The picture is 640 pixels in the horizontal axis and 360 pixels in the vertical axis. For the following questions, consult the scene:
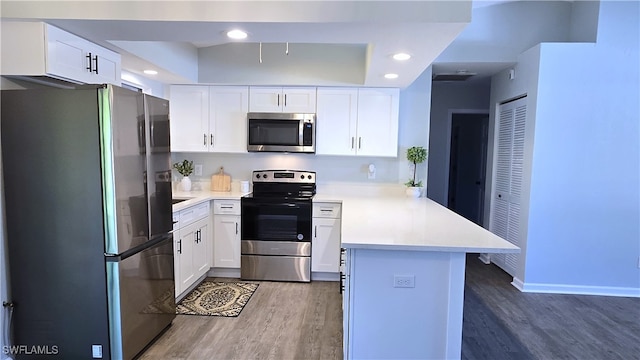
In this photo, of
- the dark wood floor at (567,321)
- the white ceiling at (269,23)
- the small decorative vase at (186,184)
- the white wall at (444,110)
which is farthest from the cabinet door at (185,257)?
the white wall at (444,110)

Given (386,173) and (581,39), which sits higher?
(581,39)

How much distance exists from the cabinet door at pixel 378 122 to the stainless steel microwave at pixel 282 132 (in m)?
0.53

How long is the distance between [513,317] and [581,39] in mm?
2784

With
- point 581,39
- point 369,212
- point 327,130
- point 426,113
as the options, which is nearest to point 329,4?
point 369,212

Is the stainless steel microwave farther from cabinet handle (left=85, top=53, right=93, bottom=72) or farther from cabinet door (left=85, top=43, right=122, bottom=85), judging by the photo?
cabinet handle (left=85, top=53, right=93, bottom=72)

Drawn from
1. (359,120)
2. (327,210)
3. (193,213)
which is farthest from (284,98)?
(193,213)

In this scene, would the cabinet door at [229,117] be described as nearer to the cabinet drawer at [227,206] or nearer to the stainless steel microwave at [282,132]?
the stainless steel microwave at [282,132]

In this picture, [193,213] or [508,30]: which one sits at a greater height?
[508,30]

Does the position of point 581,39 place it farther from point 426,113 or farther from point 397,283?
point 397,283

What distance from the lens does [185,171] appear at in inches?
162

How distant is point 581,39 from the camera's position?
139 inches

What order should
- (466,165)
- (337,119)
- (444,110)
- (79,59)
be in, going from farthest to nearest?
(466,165), (444,110), (337,119), (79,59)

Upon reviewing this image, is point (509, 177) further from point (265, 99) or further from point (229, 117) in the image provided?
point (229, 117)

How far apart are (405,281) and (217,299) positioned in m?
1.96
